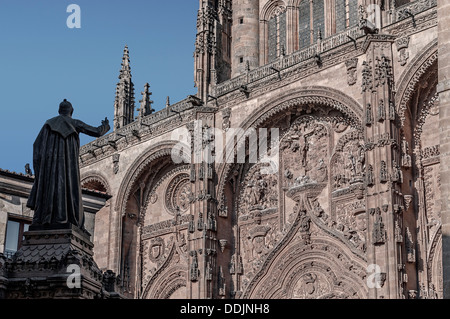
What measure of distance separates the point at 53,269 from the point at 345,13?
22.0m

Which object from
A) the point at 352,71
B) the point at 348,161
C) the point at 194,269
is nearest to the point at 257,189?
the point at 194,269

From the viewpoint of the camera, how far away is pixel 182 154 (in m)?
29.5

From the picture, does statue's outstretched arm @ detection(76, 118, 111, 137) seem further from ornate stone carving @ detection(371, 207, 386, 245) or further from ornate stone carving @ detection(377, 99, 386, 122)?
ornate stone carving @ detection(377, 99, 386, 122)

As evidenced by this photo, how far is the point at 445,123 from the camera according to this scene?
1138cm

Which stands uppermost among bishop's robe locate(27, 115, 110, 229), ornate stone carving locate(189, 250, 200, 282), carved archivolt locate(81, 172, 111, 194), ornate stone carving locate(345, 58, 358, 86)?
ornate stone carving locate(345, 58, 358, 86)

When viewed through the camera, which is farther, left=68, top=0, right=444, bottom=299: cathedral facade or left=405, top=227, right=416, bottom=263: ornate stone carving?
left=68, top=0, right=444, bottom=299: cathedral facade

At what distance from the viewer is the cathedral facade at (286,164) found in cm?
2205

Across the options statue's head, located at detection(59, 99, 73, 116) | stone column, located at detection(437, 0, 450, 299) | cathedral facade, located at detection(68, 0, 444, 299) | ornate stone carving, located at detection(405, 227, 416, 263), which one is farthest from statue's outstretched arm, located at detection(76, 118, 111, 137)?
ornate stone carving, located at detection(405, 227, 416, 263)

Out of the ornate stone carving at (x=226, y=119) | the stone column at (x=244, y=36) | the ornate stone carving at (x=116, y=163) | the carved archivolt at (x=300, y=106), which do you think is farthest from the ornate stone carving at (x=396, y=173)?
the ornate stone carving at (x=116, y=163)

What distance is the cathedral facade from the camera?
72.3 ft

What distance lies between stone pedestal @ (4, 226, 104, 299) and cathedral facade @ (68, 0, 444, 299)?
483 inches

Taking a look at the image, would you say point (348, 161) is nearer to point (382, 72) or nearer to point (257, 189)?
point (382, 72)

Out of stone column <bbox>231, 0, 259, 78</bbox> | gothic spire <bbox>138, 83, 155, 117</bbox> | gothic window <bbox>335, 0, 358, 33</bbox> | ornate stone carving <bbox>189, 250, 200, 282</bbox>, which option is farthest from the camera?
gothic spire <bbox>138, 83, 155, 117</bbox>
